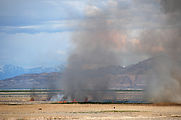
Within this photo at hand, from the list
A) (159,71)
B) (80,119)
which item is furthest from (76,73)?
(80,119)

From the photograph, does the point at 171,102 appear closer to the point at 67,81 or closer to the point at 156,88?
the point at 156,88

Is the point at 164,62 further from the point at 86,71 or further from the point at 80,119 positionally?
the point at 80,119

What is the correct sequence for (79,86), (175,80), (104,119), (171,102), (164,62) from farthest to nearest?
(79,86) → (164,62) → (175,80) → (171,102) → (104,119)

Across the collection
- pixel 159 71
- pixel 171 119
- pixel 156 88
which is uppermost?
pixel 159 71

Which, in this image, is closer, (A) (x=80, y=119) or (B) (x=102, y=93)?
(A) (x=80, y=119)

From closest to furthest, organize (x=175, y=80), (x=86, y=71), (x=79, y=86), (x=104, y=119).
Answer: (x=104, y=119), (x=175, y=80), (x=79, y=86), (x=86, y=71)

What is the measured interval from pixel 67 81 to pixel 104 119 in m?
59.6

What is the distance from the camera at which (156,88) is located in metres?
83.7

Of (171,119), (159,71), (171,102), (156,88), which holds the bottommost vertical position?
(171,119)

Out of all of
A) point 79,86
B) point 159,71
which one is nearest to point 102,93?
point 79,86

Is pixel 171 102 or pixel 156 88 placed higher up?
pixel 156 88

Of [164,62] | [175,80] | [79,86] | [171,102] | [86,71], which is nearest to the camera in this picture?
[171,102]

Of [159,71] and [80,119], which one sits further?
[159,71]

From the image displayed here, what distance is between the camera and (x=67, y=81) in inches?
4139
